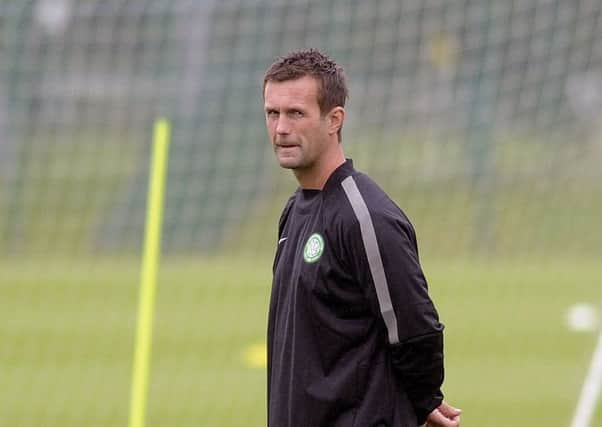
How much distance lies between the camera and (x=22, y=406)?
981 centimetres

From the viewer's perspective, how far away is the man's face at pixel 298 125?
4246 mm

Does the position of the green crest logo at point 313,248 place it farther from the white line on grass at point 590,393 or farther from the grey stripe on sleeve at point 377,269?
the white line on grass at point 590,393

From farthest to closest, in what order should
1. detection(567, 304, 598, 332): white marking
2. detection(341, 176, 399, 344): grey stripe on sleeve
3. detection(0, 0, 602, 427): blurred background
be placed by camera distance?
detection(567, 304, 598, 332): white marking
detection(0, 0, 602, 427): blurred background
detection(341, 176, 399, 344): grey stripe on sleeve

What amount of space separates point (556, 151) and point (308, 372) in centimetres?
1111

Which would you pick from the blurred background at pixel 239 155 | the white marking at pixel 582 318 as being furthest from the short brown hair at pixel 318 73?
the white marking at pixel 582 318

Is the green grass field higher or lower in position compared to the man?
lower

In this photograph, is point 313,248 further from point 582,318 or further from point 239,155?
point 582,318

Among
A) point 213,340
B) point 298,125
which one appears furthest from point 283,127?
point 213,340

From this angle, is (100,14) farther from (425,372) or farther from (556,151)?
(425,372)

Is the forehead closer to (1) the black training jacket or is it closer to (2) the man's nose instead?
(2) the man's nose

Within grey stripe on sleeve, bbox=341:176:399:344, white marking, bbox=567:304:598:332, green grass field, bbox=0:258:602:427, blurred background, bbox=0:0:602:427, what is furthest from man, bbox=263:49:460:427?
white marking, bbox=567:304:598:332

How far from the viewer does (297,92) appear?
4.27 meters

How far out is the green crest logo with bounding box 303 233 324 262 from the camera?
13.7ft

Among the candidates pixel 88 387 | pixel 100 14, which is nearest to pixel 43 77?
pixel 100 14
